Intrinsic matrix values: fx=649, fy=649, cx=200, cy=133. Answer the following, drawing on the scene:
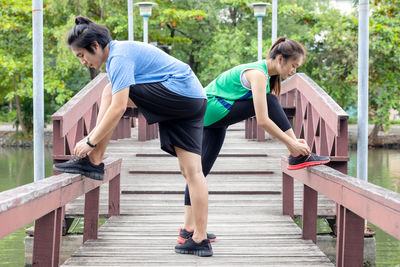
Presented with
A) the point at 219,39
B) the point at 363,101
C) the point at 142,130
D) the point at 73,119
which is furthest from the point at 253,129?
the point at 219,39

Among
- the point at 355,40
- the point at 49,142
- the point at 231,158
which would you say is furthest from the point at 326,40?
the point at 231,158

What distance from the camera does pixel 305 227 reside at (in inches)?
175

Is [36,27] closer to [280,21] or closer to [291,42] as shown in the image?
[291,42]

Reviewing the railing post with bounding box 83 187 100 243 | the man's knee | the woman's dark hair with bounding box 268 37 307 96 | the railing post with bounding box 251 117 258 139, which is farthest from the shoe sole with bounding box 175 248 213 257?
the railing post with bounding box 251 117 258 139

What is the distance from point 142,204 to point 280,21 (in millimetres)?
22338

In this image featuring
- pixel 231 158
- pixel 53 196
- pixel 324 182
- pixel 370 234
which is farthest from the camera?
pixel 231 158

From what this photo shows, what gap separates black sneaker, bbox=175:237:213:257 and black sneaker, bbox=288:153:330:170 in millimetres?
804

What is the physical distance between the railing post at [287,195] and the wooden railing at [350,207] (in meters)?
0.58

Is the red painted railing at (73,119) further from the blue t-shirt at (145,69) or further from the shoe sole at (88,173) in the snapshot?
the blue t-shirt at (145,69)

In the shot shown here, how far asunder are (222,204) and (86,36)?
2925 mm

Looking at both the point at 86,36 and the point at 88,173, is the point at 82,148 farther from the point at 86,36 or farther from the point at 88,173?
the point at 86,36

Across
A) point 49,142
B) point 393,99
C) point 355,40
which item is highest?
point 355,40

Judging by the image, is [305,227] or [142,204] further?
[142,204]

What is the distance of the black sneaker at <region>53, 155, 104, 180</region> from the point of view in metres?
3.69
